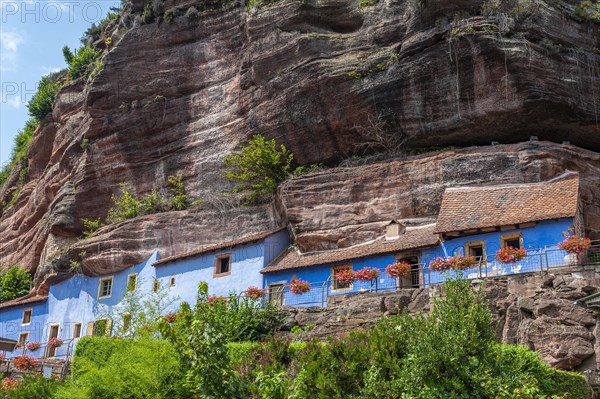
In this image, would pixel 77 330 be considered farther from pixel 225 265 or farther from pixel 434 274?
pixel 434 274

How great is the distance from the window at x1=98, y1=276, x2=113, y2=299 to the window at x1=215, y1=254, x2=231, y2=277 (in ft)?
25.3

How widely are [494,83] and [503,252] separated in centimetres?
972

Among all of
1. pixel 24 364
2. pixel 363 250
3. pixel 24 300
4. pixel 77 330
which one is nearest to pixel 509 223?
pixel 363 250

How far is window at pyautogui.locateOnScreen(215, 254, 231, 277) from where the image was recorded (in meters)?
34.0

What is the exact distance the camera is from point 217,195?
37625mm

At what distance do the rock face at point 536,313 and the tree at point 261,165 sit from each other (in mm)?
12186

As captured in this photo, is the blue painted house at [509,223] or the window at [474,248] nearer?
the blue painted house at [509,223]

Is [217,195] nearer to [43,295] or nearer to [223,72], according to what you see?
[223,72]

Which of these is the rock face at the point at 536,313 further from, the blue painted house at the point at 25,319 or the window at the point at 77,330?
the blue painted house at the point at 25,319

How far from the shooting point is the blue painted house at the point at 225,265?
32906mm

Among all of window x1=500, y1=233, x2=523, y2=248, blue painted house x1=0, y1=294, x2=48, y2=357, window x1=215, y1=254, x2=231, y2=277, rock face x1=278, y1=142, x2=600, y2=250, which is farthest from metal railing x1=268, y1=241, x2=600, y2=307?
blue painted house x1=0, y1=294, x2=48, y2=357

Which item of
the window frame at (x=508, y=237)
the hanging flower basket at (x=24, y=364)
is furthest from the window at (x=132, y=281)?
the window frame at (x=508, y=237)

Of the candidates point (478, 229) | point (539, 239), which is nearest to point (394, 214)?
point (478, 229)

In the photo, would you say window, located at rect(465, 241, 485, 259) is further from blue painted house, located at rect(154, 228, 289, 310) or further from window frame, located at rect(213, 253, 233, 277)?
window frame, located at rect(213, 253, 233, 277)
